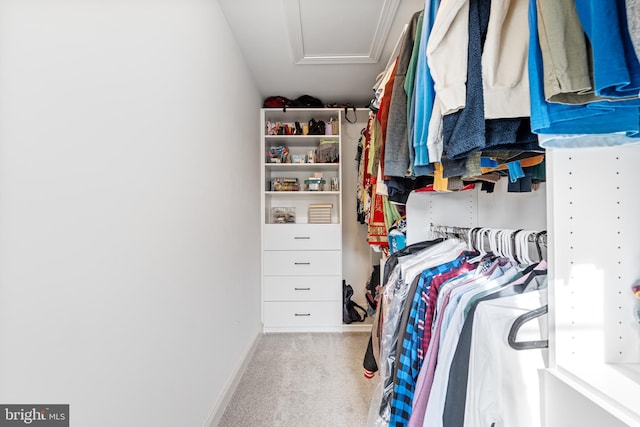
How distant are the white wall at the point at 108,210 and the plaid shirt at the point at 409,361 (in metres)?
0.80

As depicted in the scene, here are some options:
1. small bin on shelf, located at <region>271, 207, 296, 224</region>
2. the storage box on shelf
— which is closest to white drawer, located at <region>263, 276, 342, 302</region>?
the storage box on shelf

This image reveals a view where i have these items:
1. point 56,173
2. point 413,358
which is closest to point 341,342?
point 413,358

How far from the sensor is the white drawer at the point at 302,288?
9.02 ft

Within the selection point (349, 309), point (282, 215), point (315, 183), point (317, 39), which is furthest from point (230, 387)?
point (317, 39)

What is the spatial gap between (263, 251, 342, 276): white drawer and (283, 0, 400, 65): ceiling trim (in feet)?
5.38

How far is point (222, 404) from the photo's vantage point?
1575mm

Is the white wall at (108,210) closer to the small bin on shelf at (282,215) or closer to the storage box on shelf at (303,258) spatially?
the storage box on shelf at (303,258)

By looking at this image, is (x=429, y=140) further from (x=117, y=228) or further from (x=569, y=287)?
(x=117, y=228)

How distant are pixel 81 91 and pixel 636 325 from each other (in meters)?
1.36

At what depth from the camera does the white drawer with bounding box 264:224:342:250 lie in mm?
2766

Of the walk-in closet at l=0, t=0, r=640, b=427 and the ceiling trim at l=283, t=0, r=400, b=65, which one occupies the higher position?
the ceiling trim at l=283, t=0, r=400, b=65

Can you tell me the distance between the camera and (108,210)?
2.54ft

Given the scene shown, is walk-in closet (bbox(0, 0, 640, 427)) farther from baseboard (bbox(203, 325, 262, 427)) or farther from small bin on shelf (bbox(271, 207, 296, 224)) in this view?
small bin on shelf (bbox(271, 207, 296, 224))

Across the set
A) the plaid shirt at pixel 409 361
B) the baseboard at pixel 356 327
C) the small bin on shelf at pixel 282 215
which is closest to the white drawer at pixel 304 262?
the small bin on shelf at pixel 282 215
